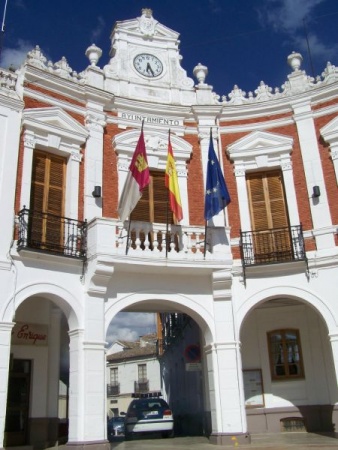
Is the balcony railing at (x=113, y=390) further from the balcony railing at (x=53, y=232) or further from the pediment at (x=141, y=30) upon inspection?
the balcony railing at (x=53, y=232)

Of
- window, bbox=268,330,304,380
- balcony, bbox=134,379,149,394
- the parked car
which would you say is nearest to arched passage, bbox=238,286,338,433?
window, bbox=268,330,304,380

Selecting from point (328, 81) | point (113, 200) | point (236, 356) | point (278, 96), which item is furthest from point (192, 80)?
point (236, 356)

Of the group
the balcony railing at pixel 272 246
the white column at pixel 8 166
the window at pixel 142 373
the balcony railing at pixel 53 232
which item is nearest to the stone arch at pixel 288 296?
the balcony railing at pixel 272 246

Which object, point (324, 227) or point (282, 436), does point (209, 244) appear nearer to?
point (324, 227)

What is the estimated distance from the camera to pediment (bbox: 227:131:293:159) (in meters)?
15.9

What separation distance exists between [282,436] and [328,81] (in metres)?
10.4

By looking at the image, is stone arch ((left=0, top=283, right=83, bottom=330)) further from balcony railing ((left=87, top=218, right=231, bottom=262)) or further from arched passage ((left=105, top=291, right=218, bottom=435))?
balcony railing ((left=87, top=218, right=231, bottom=262))

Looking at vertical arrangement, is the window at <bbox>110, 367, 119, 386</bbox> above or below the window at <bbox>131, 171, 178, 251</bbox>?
below

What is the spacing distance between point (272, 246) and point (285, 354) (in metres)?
3.39

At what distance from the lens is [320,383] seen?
593 inches

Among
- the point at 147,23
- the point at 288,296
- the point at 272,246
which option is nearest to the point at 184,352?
the point at 288,296

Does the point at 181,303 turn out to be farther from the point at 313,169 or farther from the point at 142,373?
the point at 142,373

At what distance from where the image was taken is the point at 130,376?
160 feet

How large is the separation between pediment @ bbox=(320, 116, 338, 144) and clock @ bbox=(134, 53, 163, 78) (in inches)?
224
